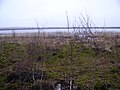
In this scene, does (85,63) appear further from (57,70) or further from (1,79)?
(1,79)

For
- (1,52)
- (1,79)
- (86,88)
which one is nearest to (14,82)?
(1,79)

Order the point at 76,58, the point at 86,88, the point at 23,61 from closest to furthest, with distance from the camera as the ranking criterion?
1. the point at 86,88
2. the point at 23,61
3. the point at 76,58

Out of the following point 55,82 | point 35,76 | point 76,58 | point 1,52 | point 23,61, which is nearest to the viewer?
point 55,82

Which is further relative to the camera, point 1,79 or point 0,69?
point 0,69

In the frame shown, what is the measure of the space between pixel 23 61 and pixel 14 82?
3.52 ft

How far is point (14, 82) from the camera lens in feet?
25.1

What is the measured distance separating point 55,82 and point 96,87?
1.45 metres

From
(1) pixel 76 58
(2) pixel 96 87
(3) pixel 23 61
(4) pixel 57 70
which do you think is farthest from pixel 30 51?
(2) pixel 96 87

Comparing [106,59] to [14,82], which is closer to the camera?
[14,82]

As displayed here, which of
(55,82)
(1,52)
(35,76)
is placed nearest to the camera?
(55,82)

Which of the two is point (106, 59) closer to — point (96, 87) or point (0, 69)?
point (96, 87)

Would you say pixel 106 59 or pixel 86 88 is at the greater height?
pixel 106 59

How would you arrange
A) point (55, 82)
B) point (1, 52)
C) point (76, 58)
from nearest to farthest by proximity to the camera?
point (55, 82) < point (76, 58) < point (1, 52)

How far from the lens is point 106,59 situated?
8719 mm
